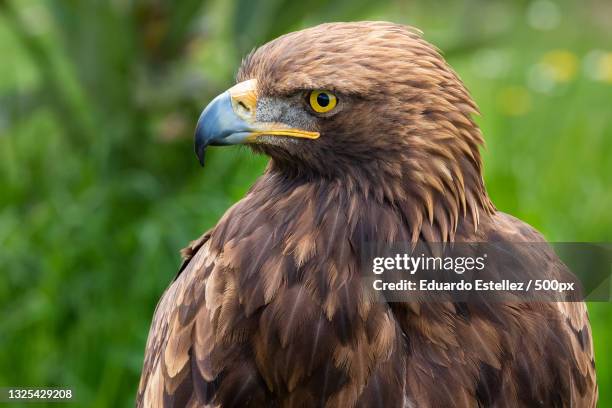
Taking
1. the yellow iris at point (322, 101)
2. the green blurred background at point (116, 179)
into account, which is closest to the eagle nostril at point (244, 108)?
the yellow iris at point (322, 101)

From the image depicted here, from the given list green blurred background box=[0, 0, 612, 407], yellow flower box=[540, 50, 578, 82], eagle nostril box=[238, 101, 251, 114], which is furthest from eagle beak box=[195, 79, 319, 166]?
yellow flower box=[540, 50, 578, 82]

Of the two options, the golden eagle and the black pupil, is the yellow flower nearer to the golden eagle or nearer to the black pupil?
the golden eagle

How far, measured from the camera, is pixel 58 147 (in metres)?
4.73

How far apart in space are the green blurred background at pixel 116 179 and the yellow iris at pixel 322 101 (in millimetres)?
1658

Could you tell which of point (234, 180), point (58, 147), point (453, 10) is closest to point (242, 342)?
point (234, 180)

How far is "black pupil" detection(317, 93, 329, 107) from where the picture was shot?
2439 millimetres

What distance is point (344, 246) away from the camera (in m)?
2.45

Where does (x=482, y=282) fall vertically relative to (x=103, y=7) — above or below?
below

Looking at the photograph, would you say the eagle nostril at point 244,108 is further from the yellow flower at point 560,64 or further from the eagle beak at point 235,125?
the yellow flower at point 560,64

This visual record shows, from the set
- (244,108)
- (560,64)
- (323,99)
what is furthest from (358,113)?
(560,64)

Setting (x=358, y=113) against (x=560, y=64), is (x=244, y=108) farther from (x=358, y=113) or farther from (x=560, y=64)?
(x=560, y=64)

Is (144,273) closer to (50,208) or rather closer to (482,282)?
(50,208)

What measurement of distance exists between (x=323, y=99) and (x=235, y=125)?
22cm

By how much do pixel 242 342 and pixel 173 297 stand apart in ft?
1.10
